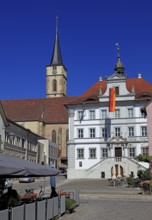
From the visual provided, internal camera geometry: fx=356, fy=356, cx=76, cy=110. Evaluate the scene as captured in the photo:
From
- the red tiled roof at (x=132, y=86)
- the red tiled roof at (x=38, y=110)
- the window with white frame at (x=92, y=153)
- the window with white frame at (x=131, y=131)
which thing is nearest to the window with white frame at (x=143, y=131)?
the window with white frame at (x=131, y=131)

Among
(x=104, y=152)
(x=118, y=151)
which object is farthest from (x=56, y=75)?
(x=118, y=151)

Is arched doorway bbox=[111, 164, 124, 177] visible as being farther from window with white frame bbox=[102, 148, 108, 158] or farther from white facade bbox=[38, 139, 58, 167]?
white facade bbox=[38, 139, 58, 167]

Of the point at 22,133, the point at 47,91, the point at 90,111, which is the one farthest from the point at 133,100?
the point at 47,91

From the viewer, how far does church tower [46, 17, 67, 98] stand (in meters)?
99.4

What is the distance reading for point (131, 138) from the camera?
171 feet

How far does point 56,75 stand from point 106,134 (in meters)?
50.8

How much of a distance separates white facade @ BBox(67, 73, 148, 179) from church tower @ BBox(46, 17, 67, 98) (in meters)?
45.1

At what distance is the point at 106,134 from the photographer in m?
53.1

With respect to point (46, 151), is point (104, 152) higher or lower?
lower

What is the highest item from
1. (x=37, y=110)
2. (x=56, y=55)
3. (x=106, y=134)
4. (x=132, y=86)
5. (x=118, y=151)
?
(x=56, y=55)

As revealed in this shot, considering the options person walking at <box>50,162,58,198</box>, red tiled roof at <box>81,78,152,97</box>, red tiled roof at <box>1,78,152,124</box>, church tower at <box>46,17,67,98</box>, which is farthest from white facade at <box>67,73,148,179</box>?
church tower at <box>46,17,67,98</box>

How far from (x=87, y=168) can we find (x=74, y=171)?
6.48 feet

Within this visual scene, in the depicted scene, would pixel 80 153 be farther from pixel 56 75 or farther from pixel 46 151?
pixel 56 75

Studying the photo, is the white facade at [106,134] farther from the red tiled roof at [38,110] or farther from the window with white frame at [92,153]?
the red tiled roof at [38,110]
